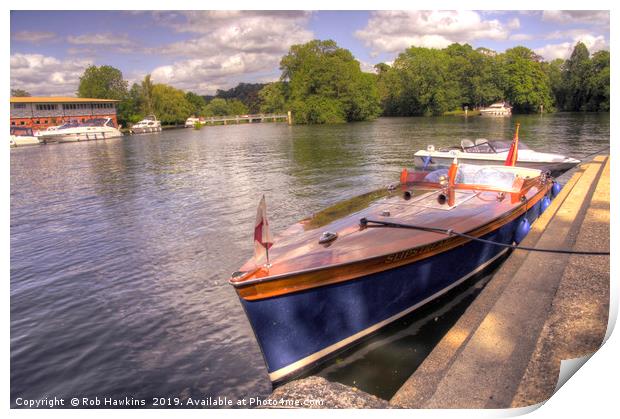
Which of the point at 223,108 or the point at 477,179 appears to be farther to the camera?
the point at 223,108

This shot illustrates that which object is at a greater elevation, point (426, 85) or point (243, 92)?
point (426, 85)

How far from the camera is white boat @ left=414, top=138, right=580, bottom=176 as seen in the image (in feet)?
48.2

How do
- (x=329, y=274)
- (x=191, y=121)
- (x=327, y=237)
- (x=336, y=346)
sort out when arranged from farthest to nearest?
1. (x=191, y=121)
2. (x=327, y=237)
3. (x=336, y=346)
4. (x=329, y=274)

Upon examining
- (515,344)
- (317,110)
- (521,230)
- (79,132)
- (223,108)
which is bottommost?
(515,344)

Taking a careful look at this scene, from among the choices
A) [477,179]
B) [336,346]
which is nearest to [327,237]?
[336,346]

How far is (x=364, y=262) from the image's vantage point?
4.74m

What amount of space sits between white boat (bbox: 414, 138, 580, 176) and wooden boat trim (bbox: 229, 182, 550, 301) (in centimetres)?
1015

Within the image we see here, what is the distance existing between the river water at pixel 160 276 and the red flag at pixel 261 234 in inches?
62.5

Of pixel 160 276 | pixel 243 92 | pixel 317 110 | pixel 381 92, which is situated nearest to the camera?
pixel 160 276

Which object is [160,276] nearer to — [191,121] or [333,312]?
[333,312]

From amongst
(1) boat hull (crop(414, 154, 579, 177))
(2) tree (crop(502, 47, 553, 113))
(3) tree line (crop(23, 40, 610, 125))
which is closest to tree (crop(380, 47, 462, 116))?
(3) tree line (crop(23, 40, 610, 125))

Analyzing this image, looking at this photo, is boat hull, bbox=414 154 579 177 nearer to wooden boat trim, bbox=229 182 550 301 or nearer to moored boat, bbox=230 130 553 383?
moored boat, bbox=230 130 553 383

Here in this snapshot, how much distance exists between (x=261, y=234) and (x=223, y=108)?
1693 inches

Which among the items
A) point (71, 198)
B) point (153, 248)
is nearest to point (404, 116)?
point (71, 198)
